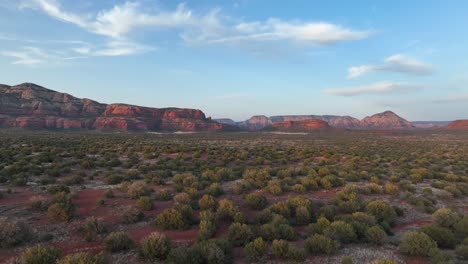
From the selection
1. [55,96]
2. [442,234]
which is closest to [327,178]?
[442,234]

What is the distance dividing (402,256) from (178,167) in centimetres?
1679

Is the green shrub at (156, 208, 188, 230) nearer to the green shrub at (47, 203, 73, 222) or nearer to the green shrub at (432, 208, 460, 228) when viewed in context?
the green shrub at (47, 203, 73, 222)

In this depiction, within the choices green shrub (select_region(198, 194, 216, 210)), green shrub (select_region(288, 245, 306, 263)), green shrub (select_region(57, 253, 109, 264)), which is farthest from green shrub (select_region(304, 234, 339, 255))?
green shrub (select_region(57, 253, 109, 264))

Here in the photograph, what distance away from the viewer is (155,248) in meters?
7.14

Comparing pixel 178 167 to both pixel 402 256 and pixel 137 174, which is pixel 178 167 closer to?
pixel 137 174

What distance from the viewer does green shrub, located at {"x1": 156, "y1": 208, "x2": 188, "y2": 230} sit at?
9.25m

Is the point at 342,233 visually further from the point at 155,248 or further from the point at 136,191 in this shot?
the point at 136,191

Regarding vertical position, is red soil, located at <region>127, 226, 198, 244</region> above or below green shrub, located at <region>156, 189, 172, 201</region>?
below

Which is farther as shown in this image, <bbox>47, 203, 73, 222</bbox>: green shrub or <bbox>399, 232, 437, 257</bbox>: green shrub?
<bbox>47, 203, 73, 222</bbox>: green shrub

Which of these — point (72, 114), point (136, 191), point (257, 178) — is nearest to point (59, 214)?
point (136, 191)

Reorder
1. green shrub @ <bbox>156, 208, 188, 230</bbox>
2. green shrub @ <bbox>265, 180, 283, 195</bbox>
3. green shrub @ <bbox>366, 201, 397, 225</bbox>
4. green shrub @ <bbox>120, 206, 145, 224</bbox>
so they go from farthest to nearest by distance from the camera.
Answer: green shrub @ <bbox>265, 180, 283, 195</bbox> → green shrub @ <bbox>366, 201, 397, 225</bbox> → green shrub @ <bbox>120, 206, 145, 224</bbox> → green shrub @ <bbox>156, 208, 188, 230</bbox>

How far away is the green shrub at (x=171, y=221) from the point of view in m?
9.25

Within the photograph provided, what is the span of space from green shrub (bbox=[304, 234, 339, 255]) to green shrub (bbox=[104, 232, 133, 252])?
4939mm

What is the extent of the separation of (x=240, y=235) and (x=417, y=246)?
4831 millimetres
